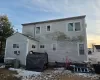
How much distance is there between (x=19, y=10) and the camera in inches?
575

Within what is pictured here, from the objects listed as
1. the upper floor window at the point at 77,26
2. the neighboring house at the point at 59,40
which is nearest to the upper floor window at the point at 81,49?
the neighboring house at the point at 59,40

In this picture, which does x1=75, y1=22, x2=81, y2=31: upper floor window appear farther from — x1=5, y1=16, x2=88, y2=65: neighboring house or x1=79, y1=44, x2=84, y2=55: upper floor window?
x1=79, y1=44, x2=84, y2=55: upper floor window

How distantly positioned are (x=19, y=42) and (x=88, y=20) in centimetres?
1015

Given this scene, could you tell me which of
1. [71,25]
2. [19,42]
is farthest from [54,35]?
[19,42]

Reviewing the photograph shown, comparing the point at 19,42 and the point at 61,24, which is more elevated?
the point at 61,24

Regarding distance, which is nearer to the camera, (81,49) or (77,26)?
(81,49)

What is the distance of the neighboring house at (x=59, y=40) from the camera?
46.2 feet

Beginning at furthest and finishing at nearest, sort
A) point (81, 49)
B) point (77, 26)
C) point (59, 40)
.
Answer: point (59, 40) < point (77, 26) < point (81, 49)

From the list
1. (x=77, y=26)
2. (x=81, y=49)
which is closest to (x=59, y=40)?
(x=77, y=26)

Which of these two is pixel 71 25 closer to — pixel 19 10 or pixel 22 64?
pixel 19 10

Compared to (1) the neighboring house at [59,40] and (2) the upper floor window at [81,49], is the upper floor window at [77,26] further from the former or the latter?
(2) the upper floor window at [81,49]

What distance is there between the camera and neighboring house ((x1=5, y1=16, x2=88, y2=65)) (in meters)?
14.1

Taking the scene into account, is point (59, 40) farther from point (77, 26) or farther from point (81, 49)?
point (81, 49)

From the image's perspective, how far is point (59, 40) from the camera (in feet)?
49.9
